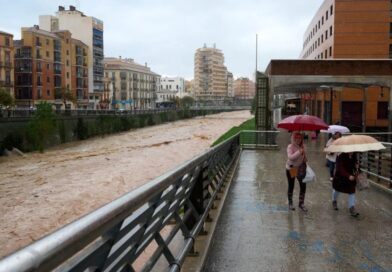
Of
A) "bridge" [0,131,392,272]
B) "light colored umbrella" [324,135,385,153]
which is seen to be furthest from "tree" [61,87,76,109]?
"light colored umbrella" [324,135,385,153]

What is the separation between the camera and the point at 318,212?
8648 millimetres

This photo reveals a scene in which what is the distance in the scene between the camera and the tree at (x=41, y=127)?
41094 millimetres

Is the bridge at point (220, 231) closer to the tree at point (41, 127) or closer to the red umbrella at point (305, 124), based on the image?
the red umbrella at point (305, 124)

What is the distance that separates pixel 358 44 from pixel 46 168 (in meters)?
32.8

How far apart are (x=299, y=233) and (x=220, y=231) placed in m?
1.18

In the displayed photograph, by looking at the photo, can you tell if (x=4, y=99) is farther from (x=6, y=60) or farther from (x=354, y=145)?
(x=354, y=145)

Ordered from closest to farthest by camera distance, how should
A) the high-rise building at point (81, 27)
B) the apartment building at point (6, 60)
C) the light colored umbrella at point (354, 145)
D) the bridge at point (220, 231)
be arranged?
the bridge at point (220, 231)
the light colored umbrella at point (354, 145)
the apartment building at point (6, 60)
the high-rise building at point (81, 27)

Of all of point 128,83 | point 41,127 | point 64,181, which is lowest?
point 64,181

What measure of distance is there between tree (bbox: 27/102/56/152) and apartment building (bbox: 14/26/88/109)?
117ft

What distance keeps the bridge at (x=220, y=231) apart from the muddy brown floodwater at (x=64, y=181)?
6413mm

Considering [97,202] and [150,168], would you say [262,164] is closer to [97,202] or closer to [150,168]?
[97,202]

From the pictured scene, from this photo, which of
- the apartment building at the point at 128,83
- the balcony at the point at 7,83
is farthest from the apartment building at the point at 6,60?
the apartment building at the point at 128,83

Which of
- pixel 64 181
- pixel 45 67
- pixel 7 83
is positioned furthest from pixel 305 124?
pixel 45 67

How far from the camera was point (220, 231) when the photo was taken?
7129 mm
